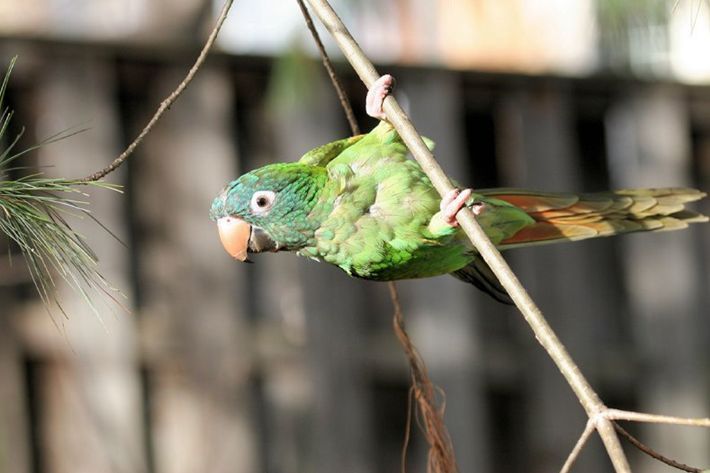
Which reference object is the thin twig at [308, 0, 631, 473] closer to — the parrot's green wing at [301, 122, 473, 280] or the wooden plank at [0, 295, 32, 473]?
the parrot's green wing at [301, 122, 473, 280]

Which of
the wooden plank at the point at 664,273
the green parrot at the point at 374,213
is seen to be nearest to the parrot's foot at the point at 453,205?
the green parrot at the point at 374,213

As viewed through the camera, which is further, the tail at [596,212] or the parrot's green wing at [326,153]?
the parrot's green wing at [326,153]

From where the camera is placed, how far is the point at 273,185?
176cm

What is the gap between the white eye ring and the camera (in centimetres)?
177

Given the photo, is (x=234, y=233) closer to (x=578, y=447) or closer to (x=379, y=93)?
(x=379, y=93)

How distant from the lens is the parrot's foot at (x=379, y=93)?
1464mm

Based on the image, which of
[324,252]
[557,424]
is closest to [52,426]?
[324,252]

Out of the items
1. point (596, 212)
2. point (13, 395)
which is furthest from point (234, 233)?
point (13, 395)

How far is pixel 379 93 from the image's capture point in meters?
1.53

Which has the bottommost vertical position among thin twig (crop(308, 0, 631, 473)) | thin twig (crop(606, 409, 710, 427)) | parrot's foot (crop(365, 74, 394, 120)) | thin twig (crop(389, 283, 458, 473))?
thin twig (crop(389, 283, 458, 473))

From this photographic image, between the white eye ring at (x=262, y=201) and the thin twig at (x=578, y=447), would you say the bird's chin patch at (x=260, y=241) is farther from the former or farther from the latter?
the thin twig at (x=578, y=447)

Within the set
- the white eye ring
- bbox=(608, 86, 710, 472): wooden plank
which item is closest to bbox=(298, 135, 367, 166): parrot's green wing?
the white eye ring

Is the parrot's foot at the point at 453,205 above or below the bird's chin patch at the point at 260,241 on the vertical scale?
above

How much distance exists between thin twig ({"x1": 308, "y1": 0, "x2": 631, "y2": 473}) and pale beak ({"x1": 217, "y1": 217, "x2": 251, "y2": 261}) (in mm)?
483
